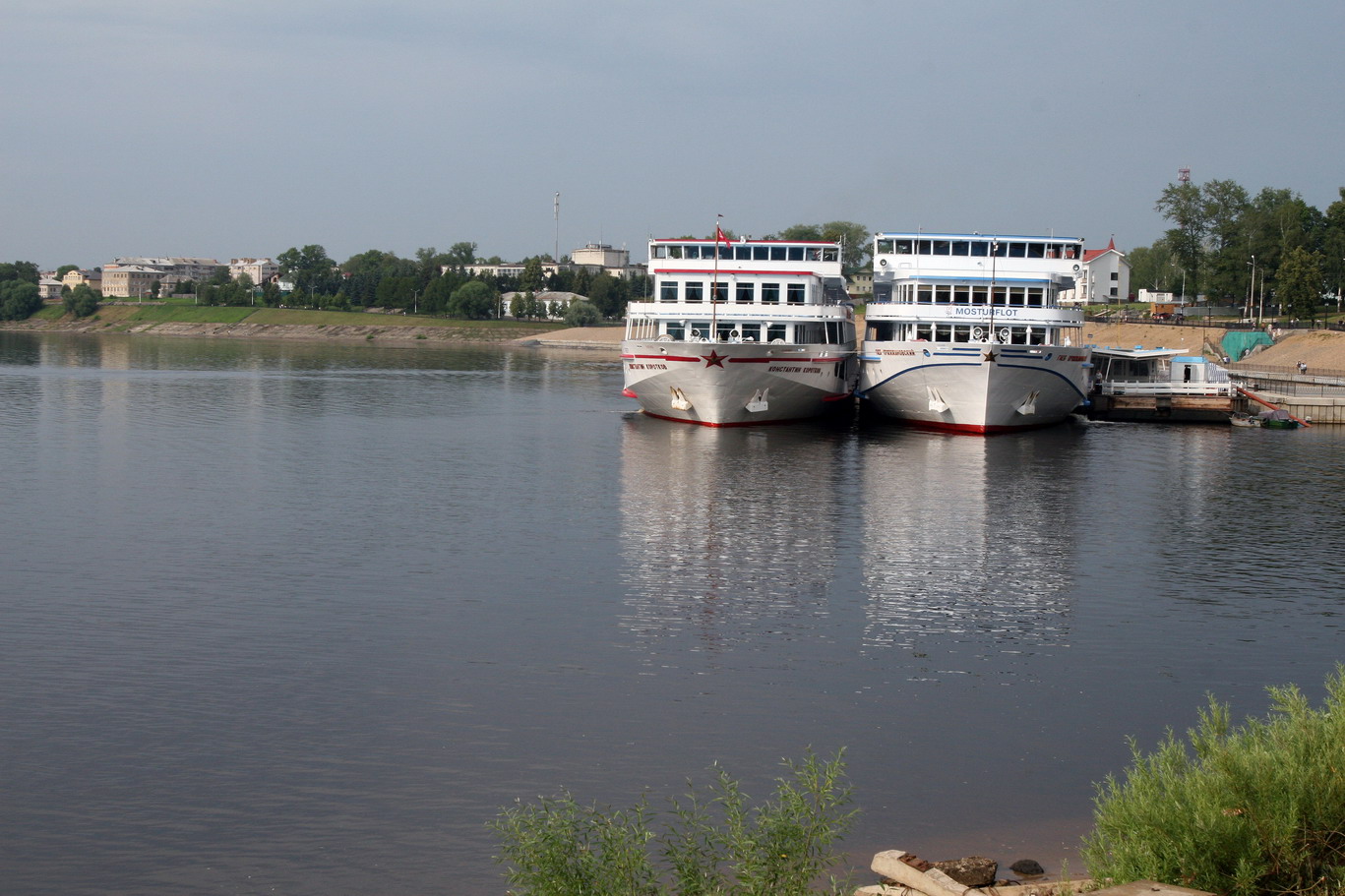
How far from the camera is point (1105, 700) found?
20.8 m

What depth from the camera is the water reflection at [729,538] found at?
25.2 m

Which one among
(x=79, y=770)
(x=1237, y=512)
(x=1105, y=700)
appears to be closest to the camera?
(x=79, y=770)

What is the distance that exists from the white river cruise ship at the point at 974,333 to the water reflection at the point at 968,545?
13.8 ft

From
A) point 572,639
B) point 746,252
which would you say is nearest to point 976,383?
point 746,252

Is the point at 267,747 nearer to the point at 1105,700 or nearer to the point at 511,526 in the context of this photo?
the point at 1105,700

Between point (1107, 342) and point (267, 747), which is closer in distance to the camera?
point (267, 747)

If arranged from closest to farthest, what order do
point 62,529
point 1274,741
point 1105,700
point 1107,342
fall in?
point 1274,741 → point 1105,700 → point 62,529 → point 1107,342

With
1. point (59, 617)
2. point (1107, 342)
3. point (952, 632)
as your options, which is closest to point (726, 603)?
point (952, 632)

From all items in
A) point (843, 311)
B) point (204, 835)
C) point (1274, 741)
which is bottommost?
point (204, 835)

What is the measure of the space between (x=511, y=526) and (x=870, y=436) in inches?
1195

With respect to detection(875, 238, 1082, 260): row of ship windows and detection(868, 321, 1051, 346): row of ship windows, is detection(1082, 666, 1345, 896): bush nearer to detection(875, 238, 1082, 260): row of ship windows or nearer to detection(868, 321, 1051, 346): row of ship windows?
detection(868, 321, 1051, 346): row of ship windows

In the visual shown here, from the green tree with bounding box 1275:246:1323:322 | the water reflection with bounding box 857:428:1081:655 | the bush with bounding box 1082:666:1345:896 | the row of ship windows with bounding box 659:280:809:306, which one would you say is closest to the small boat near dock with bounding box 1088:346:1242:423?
the water reflection with bounding box 857:428:1081:655

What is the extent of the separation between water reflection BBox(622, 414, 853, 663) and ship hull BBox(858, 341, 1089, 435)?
18.9 ft

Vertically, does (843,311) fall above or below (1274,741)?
above
